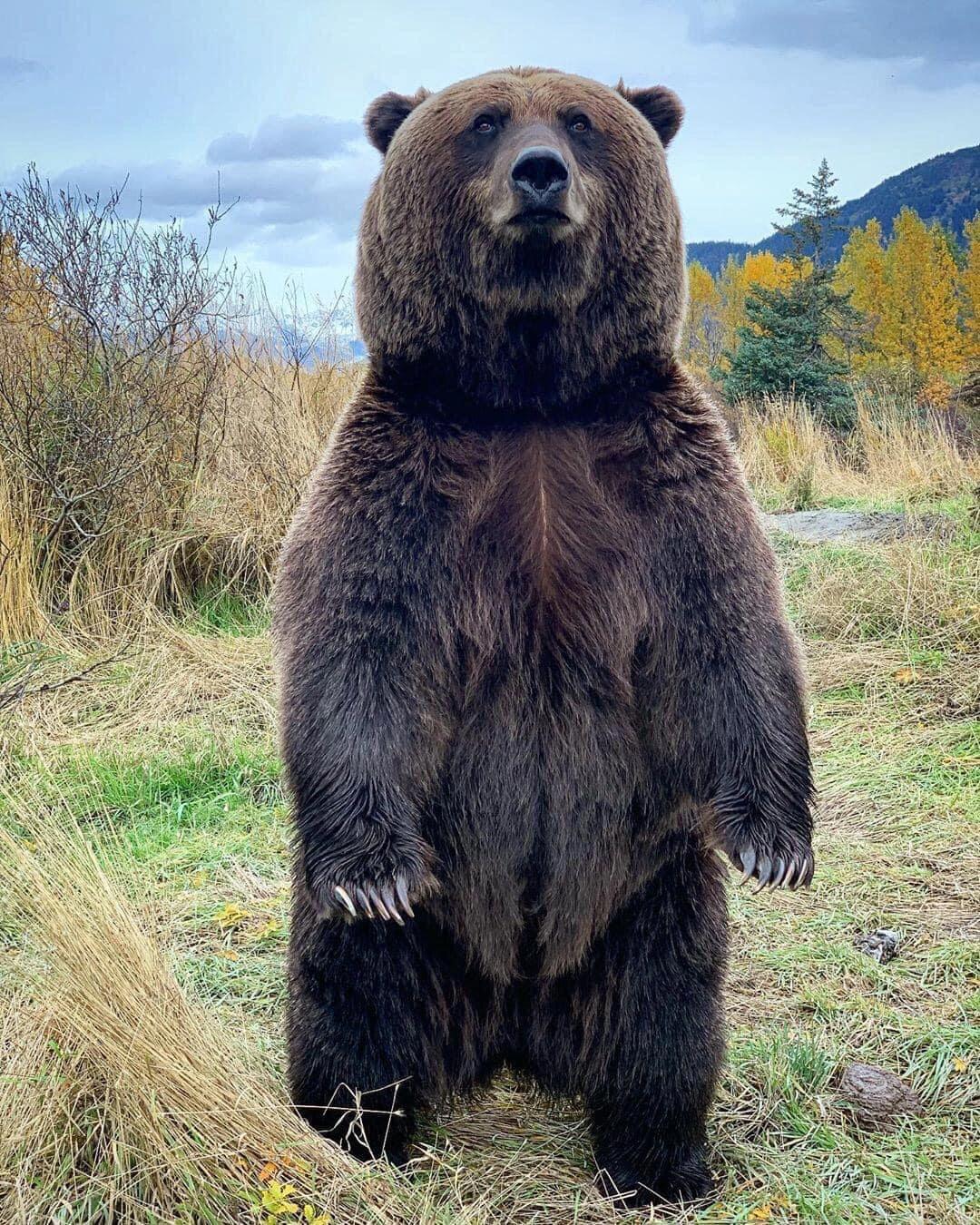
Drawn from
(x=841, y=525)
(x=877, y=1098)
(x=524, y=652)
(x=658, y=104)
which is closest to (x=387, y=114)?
(x=658, y=104)

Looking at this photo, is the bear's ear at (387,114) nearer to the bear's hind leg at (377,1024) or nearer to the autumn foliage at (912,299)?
the bear's hind leg at (377,1024)

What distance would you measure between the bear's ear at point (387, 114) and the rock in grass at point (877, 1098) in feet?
8.34

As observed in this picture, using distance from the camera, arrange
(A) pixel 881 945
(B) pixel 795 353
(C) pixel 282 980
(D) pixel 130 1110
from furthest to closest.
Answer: (B) pixel 795 353
(A) pixel 881 945
(C) pixel 282 980
(D) pixel 130 1110

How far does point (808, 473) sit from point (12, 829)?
299 inches

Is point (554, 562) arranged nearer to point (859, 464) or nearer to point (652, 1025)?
point (652, 1025)

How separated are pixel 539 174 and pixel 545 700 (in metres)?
1.02

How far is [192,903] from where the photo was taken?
4090 millimetres

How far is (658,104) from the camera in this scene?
2867mm

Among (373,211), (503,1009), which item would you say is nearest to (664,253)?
(373,211)

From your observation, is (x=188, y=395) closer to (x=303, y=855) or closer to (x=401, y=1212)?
(x=303, y=855)

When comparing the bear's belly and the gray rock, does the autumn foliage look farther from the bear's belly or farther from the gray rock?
the bear's belly

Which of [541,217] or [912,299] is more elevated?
[912,299]

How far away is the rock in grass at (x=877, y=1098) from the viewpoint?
299 cm

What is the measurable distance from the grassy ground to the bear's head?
1.40m
